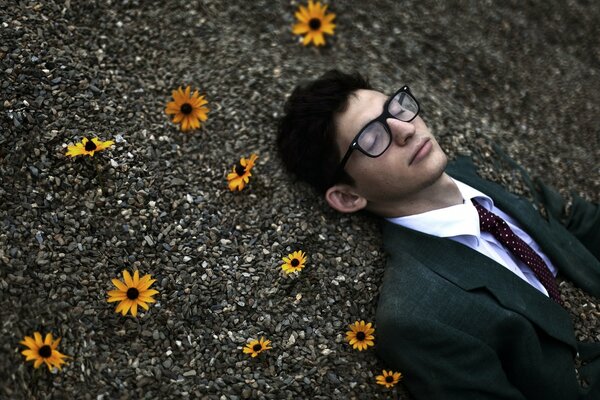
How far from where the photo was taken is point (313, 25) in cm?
431

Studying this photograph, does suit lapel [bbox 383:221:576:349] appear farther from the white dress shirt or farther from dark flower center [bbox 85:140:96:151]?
dark flower center [bbox 85:140:96:151]

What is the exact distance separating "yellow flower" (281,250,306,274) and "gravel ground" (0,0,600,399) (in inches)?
2.1

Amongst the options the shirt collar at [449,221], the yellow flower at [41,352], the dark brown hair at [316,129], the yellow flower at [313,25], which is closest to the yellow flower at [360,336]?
the shirt collar at [449,221]

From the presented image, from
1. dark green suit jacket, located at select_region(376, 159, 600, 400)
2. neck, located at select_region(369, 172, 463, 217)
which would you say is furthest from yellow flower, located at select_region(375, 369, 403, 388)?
neck, located at select_region(369, 172, 463, 217)

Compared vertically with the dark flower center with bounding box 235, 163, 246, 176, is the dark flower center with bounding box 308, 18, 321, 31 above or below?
above

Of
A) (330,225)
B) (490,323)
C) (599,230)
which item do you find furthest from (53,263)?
(599,230)

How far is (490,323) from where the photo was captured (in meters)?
3.01

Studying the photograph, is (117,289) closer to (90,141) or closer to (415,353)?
(90,141)

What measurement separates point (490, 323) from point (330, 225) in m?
0.94

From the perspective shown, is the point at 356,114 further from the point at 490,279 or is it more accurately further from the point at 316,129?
the point at 490,279

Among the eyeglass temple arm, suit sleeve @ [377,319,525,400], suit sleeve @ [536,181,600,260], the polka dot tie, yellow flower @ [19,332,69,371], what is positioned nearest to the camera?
Answer: yellow flower @ [19,332,69,371]

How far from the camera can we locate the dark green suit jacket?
2920mm

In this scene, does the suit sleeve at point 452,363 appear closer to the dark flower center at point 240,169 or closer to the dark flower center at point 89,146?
the dark flower center at point 240,169

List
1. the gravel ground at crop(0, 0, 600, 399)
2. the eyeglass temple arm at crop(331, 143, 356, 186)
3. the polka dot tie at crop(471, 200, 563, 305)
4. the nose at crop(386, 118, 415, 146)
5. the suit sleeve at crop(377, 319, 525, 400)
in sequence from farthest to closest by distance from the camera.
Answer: the polka dot tie at crop(471, 200, 563, 305) < the eyeglass temple arm at crop(331, 143, 356, 186) < the nose at crop(386, 118, 415, 146) < the gravel ground at crop(0, 0, 600, 399) < the suit sleeve at crop(377, 319, 525, 400)
